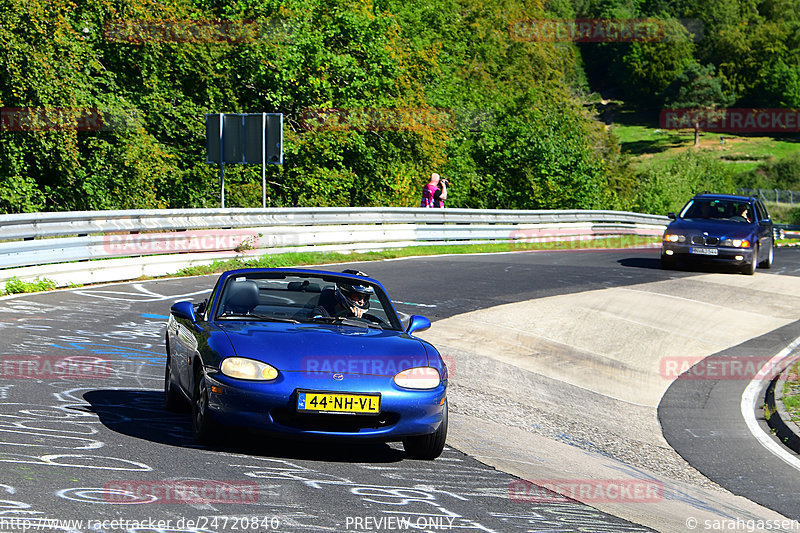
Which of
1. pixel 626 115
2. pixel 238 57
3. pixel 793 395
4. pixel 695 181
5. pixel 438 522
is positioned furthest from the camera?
pixel 626 115

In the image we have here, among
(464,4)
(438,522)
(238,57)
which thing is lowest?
(438,522)

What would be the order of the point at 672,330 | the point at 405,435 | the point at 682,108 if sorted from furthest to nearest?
the point at 682,108
the point at 672,330
the point at 405,435

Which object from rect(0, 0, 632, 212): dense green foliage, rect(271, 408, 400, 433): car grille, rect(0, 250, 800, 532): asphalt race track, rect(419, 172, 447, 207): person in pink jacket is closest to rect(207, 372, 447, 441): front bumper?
rect(271, 408, 400, 433): car grille

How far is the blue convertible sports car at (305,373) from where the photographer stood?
20.7 ft

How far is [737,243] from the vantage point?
2231 cm

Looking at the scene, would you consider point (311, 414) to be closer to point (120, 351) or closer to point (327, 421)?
point (327, 421)

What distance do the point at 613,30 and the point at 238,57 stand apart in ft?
419

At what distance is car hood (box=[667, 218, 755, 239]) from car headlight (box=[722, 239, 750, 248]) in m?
0.11

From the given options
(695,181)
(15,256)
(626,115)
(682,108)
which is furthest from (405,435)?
(626,115)

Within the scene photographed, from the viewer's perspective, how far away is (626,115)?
16212 centimetres

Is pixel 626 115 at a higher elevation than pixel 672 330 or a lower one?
higher

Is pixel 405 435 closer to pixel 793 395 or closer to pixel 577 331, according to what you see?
pixel 793 395

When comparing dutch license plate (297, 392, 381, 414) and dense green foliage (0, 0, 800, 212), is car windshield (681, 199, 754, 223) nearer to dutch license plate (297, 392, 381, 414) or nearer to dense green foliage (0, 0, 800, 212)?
dense green foliage (0, 0, 800, 212)

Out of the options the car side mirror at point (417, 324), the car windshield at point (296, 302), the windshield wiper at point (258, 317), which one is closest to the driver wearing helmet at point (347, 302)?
the car windshield at point (296, 302)
